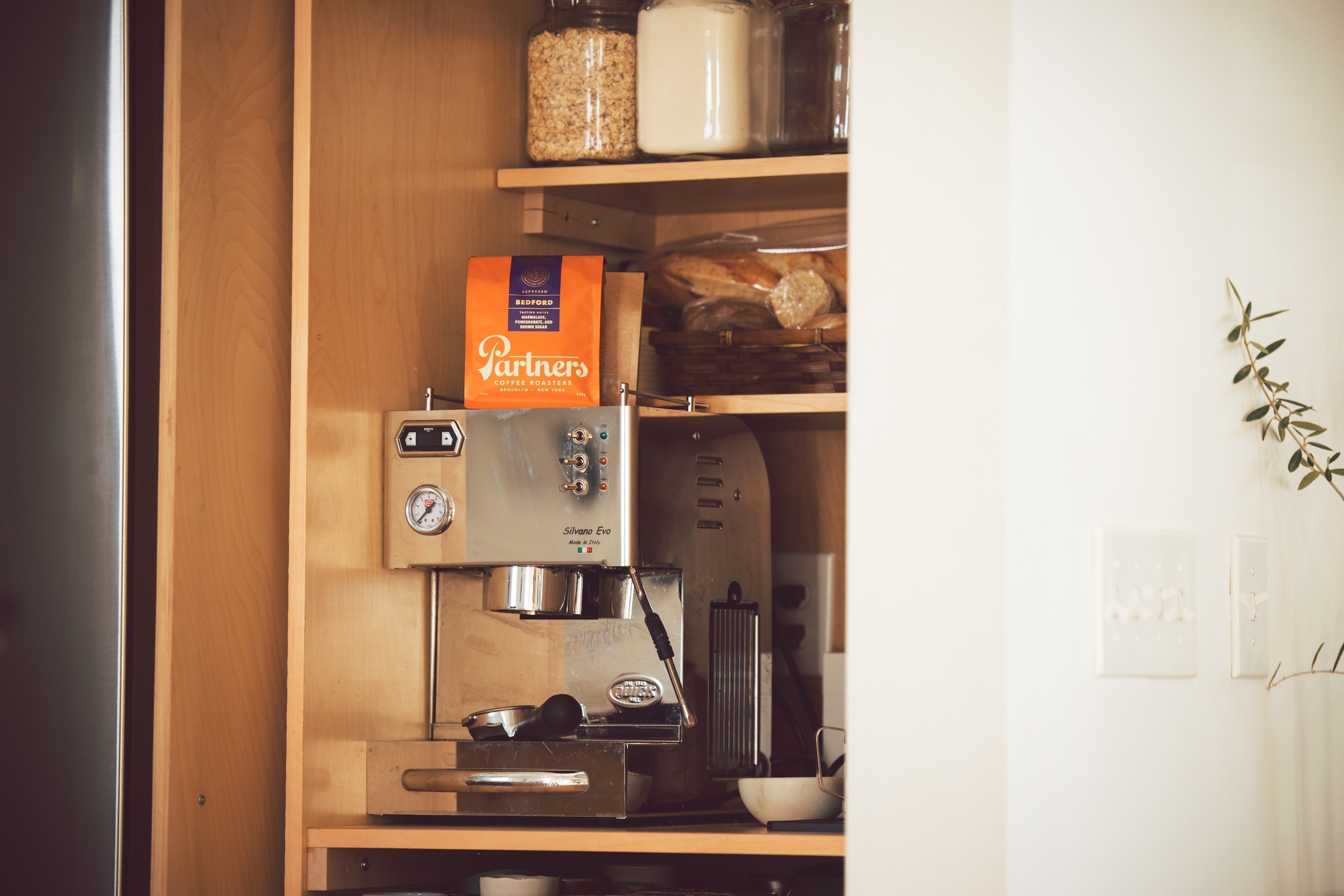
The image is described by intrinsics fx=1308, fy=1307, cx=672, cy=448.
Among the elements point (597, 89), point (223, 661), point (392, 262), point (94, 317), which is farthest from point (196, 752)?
point (597, 89)

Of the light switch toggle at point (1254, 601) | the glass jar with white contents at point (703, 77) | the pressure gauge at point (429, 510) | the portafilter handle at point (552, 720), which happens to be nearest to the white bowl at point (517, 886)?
the portafilter handle at point (552, 720)

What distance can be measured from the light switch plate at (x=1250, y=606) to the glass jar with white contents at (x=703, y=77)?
829mm

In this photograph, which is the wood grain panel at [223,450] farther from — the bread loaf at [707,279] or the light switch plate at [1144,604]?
the light switch plate at [1144,604]

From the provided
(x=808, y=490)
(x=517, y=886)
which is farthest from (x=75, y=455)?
(x=808, y=490)

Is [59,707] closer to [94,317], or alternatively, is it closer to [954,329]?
[94,317]

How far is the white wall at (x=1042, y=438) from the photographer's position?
100cm

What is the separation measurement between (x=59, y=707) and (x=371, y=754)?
36 cm

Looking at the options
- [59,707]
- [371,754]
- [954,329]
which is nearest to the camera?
[954,329]

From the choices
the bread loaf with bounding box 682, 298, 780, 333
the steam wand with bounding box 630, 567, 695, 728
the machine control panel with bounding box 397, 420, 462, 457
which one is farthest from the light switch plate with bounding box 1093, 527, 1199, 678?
the machine control panel with bounding box 397, 420, 462, 457

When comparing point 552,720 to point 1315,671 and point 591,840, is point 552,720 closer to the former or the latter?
point 591,840

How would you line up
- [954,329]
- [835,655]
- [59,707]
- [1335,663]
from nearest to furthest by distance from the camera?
[954,329] < [1335,663] < [59,707] < [835,655]

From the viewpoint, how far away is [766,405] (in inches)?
64.2

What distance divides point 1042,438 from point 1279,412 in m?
0.37

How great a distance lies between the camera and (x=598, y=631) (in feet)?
5.53
